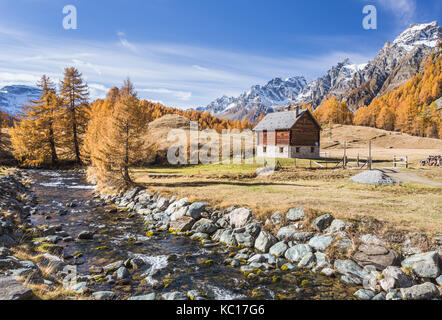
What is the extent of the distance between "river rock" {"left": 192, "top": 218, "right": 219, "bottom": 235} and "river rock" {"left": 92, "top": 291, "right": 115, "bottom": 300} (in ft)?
24.5

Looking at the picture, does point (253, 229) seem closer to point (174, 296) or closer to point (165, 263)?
point (165, 263)

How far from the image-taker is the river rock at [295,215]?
14.4m

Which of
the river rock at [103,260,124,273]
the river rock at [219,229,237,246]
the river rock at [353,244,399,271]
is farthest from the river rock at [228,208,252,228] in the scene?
the river rock at [103,260,124,273]

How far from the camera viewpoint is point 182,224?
16.4 metres

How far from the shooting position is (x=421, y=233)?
11273 millimetres

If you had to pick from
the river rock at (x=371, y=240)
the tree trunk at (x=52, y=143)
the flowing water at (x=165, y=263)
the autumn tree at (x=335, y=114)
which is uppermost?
the autumn tree at (x=335, y=114)

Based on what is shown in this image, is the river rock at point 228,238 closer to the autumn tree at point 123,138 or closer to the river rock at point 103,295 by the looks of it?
the river rock at point 103,295

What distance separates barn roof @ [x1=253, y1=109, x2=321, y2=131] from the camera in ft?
164

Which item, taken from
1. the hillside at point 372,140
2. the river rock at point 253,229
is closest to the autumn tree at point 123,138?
the river rock at point 253,229

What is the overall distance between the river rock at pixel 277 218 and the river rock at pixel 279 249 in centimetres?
175

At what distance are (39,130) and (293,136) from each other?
46.2m
